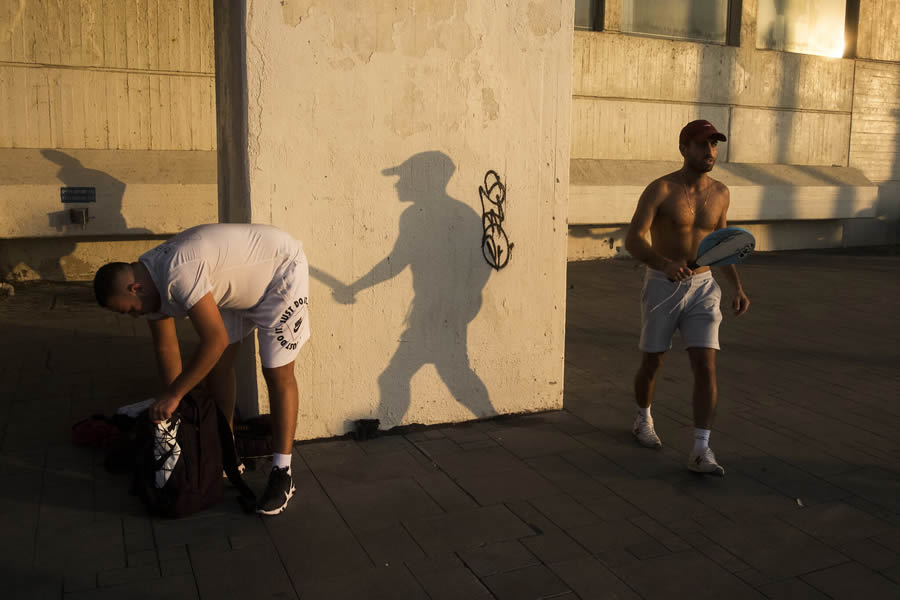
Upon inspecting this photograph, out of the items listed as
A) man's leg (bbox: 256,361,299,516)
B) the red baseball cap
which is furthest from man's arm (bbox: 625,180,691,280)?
man's leg (bbox: 256,361,299,516)

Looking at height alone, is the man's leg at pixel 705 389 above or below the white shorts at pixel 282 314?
below

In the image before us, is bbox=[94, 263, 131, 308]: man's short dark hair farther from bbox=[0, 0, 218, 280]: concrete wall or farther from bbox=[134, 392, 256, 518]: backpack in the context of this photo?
bbox=[0, 0, 218, 280]: concrete wall

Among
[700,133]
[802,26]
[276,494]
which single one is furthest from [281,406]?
[802,26]

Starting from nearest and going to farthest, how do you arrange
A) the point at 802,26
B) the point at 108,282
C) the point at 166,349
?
1. the point at 108,282
2. the point at 166,349
3. the point at 802,26

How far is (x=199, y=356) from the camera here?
362 centimetres

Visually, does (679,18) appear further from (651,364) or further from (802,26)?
(651,364)

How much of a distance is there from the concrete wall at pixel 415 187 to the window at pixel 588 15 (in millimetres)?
8590

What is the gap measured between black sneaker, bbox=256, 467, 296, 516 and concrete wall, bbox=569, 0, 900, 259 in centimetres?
921

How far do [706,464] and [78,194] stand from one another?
8033mm

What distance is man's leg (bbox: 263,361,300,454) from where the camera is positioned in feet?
13.6

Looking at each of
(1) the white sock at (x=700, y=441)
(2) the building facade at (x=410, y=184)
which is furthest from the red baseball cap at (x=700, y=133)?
(1) the white sock at (x=700, y=441)

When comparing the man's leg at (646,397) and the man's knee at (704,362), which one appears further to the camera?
the man's leg at (646,397)

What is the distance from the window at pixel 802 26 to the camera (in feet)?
49.1

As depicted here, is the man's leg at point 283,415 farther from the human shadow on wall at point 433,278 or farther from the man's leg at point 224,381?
the human shadow on wall at point 433,278
